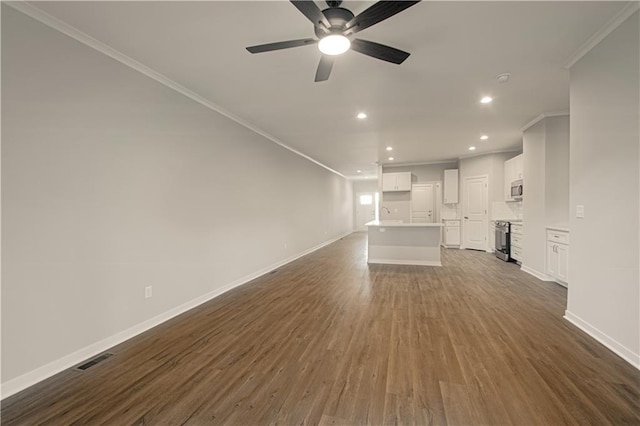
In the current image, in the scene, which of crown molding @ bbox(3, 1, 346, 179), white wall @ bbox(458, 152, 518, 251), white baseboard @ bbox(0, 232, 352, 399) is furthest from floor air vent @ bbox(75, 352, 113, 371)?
white wall @ bbox(458, 152, 518, 251)

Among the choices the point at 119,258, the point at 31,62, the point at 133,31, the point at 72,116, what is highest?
the point at 133,31

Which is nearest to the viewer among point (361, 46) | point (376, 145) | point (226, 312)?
point (361, 46)

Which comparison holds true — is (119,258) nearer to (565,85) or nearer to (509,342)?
(509,342)

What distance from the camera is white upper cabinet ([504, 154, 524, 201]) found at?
6.13 meters

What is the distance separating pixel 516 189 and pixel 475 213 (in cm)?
172

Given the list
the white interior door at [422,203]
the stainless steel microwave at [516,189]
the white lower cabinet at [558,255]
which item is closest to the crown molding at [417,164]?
the white interior door at [422,203]

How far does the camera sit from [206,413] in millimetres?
1673

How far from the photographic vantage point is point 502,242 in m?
6.22

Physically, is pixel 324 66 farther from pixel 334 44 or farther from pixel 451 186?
pixel 451 186

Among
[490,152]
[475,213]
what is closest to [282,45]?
[490,152]

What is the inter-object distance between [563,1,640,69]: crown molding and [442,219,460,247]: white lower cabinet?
19.0 ft

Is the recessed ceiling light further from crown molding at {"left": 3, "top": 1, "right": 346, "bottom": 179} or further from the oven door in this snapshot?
the oven door

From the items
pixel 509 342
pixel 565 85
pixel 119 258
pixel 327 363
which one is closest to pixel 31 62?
pixel 119 258

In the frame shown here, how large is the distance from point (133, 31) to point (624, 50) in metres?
4.09
